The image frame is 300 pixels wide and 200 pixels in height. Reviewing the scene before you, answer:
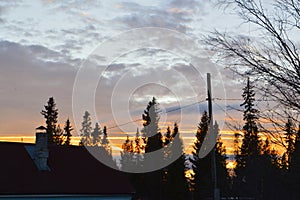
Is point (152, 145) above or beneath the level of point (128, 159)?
above

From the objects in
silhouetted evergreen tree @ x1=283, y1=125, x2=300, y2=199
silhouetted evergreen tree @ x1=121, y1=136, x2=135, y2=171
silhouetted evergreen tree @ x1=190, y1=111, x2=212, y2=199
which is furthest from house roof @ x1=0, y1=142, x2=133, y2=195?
silhouetted evergreen tree @ x1=121, y1=136, x2=135, y2=171

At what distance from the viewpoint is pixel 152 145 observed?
226 ft

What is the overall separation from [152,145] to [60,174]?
35.3m

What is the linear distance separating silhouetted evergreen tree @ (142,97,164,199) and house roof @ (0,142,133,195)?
27958 mm

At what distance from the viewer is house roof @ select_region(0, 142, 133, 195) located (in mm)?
31298

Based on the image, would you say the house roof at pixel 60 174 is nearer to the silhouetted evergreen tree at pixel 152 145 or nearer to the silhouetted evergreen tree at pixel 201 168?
the silhouetted evergreen tree at pixel 201 168

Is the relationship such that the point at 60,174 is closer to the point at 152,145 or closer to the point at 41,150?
the point at 41,150

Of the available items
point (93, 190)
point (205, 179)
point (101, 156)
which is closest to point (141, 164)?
point (205, 179)

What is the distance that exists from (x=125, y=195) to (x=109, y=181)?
4.69 ft

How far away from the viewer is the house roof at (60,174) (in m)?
31.3

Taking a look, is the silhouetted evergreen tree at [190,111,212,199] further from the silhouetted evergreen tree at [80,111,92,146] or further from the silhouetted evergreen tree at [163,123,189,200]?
the silhouetted evergreen tree at [80,111,92,146]

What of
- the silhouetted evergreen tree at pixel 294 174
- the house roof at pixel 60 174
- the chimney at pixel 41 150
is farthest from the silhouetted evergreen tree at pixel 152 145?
the silhouetted evergreen tree at pixel 294 174

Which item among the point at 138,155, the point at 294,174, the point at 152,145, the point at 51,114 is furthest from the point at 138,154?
the point at 294,174

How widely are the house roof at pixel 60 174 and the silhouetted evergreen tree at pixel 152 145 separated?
2796 cm
